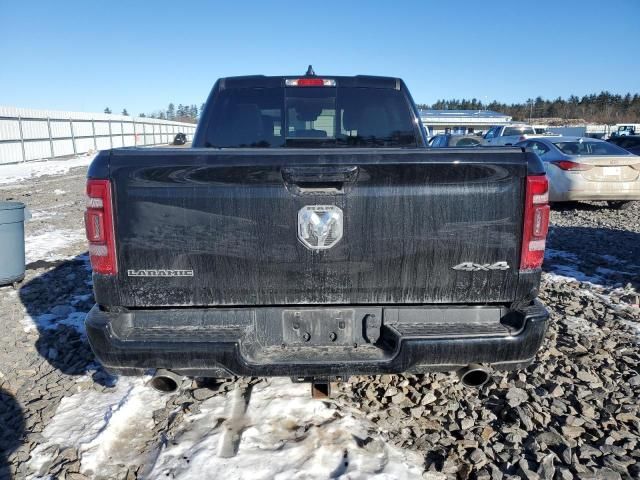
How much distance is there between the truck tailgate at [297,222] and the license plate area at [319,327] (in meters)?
0.11

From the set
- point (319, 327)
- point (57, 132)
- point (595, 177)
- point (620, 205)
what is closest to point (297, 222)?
A: point (319, 327)

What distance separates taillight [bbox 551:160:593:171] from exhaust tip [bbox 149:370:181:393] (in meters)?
9.62

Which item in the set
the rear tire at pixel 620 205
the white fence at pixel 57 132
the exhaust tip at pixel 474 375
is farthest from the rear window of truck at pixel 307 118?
the white fence at pixel 57 132

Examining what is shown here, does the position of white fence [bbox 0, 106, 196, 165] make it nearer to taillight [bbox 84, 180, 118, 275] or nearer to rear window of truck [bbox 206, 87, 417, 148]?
rear window of truck [bbox 206, 87, 417, 148]

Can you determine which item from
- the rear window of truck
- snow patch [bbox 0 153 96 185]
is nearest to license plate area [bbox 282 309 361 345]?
the rear window of truck

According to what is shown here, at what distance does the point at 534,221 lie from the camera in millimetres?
2287

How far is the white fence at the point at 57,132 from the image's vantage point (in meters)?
23.9

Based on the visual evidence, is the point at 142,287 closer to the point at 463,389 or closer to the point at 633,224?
the point at 463,389

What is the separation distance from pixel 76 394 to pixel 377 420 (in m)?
2.11

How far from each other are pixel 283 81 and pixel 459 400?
2.81m

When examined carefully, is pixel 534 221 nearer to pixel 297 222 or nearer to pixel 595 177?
pixel 297 222

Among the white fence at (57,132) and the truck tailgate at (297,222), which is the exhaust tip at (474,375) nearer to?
the truck tailgate at (297,222)

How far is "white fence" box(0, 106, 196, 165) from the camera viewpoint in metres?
23.9

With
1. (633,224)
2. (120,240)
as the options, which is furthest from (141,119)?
(120,240)
